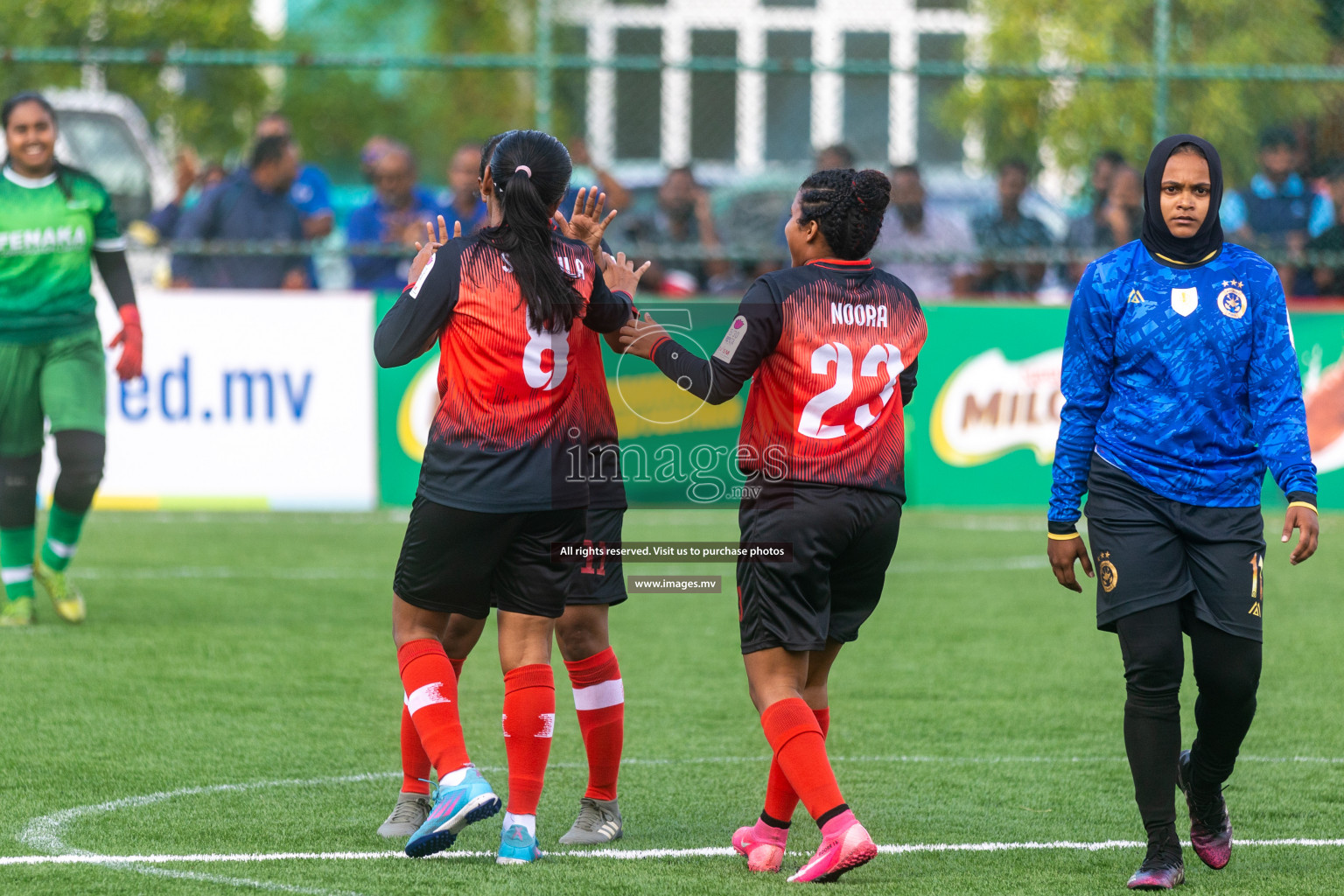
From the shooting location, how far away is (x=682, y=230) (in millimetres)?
13336

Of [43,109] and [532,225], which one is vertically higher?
[43,109]

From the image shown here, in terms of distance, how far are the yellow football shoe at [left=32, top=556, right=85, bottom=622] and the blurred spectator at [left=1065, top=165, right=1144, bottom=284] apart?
7323 mm

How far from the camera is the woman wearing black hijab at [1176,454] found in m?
4.54

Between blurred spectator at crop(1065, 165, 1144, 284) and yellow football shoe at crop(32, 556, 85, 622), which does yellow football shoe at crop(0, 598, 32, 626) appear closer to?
yellow football shoe at crop(32, 556, 85, 622)

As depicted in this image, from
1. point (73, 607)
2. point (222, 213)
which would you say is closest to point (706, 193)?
point (222, 213)

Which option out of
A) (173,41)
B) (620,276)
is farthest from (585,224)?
(173,41)

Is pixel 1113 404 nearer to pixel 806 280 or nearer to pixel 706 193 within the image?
pixel 806 280

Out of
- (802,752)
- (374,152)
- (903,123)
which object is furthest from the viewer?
(903,123)

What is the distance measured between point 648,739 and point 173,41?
696 inches

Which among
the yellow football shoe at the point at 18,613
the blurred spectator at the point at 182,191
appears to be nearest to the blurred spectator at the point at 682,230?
the blurred spectator at the point at 182,191

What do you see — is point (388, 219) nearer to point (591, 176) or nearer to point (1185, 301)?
point (591, 176)

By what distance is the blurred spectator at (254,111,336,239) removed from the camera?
13.1 meters

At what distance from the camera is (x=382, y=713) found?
6668mm

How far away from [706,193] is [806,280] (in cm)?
947
